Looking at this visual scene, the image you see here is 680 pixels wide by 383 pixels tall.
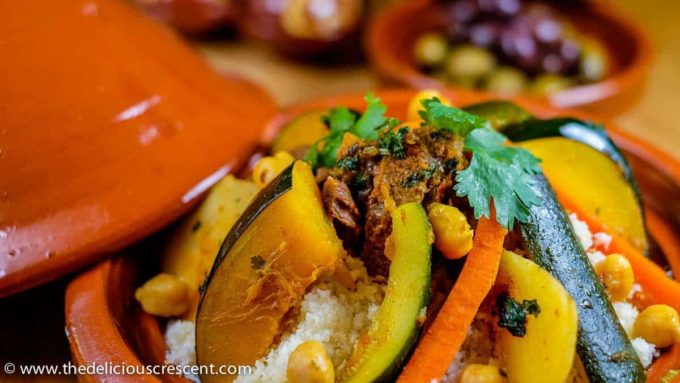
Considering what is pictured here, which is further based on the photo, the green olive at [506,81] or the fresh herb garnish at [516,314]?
the green olive at [506,81]

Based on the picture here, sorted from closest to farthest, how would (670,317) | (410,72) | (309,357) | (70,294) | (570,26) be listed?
(309,357)
(670,317)
(70,294)
(410,72)
(570,26)

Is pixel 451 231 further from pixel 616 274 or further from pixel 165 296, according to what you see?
pixel 165 296

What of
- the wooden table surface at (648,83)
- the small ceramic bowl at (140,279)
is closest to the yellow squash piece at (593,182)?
Answer: the small ceramic bowl at (140,279)

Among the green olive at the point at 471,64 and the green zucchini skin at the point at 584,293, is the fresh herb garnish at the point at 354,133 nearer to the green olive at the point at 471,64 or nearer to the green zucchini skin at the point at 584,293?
the green zucchini skin at the point at 584,293

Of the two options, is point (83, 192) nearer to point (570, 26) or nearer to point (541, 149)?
point (541, 149)

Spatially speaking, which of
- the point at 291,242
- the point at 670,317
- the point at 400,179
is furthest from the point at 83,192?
the point at 670,317

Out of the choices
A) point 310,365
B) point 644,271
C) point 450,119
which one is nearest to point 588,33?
point 644,271

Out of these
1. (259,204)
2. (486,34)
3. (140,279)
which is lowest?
(140,279)
